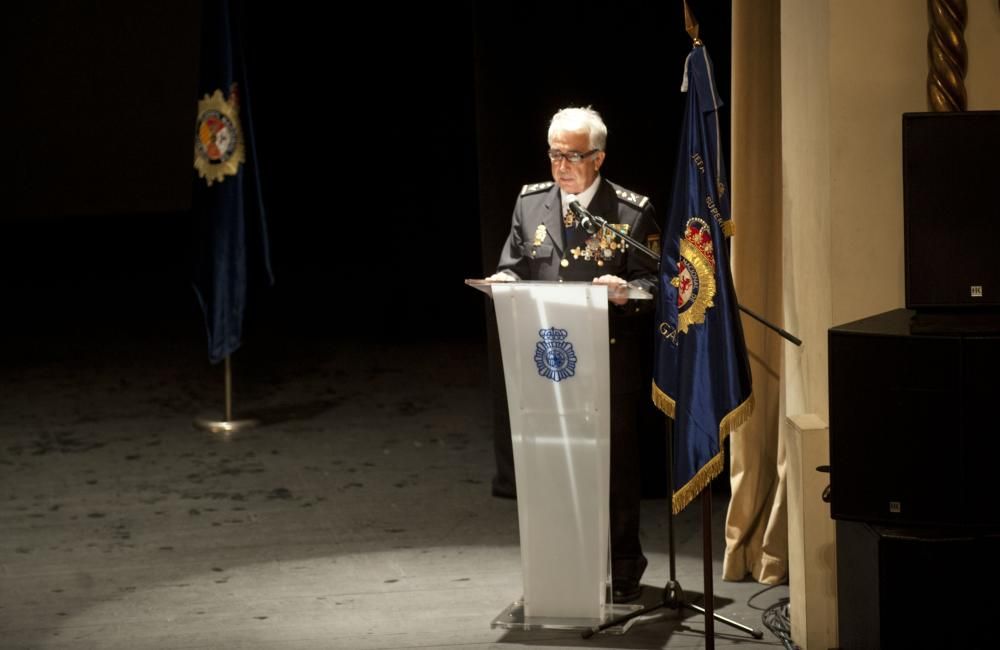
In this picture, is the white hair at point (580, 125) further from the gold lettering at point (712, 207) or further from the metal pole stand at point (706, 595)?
the metal pole stand at point (706, 595)

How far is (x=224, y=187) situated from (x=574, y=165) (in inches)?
126

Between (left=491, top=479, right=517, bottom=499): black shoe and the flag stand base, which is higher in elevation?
the flag stand base

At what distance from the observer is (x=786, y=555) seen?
493 cm

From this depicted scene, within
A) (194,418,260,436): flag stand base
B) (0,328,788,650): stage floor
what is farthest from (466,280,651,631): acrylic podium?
(194,418,260,436): flag stand base

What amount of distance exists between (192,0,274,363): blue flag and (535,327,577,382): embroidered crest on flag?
3312 millimetres

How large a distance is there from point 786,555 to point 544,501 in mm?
976

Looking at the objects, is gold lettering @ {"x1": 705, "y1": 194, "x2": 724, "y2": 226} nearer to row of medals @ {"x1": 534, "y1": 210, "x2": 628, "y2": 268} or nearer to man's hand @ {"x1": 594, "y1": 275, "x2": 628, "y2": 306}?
man's hand @ {"x1": 594, "y1": 275, "x2": 628, "y2": 306}

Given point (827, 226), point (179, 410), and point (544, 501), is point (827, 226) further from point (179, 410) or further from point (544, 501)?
point (179, 410)

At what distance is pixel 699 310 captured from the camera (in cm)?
412

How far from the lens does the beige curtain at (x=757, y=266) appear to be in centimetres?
493

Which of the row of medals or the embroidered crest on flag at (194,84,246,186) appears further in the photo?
the embroidered crest on flag at (194,84,246,186)

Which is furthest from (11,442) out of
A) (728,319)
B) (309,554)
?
(728,319)

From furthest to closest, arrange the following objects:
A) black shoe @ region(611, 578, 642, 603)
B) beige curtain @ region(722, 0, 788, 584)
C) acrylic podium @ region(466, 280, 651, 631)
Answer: beige curtain @ region(722, 0, 788, 584), black shoe @ region(611, 578, 642, 603), acrylic podium @ region(466, 280, 651, 631)

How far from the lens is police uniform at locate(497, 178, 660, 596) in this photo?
458 centimetres
